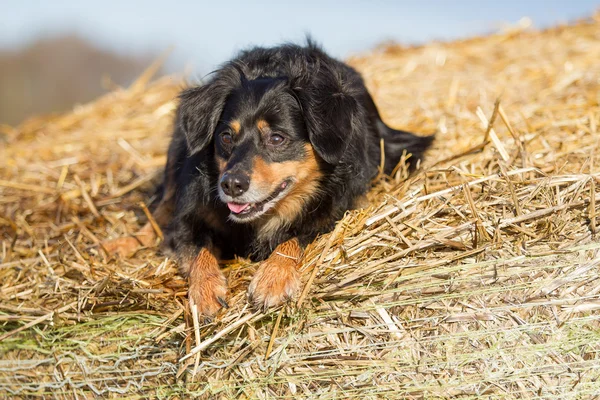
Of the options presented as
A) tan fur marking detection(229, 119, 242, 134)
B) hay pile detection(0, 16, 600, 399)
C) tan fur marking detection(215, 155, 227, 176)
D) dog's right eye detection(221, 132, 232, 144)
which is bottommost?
hay pile detection(0, 16, 600, 399)

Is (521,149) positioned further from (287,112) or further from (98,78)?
(98,78)

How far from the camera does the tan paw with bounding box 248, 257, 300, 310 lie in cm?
307

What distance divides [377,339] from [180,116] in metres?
1.96

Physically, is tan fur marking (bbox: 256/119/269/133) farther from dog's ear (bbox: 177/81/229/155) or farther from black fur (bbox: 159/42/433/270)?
dog's ear (bbox: 177/81/229/155)

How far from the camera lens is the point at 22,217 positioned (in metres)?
4.91

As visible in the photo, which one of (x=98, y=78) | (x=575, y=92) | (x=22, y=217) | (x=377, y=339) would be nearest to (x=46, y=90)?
(x=98, y=78)

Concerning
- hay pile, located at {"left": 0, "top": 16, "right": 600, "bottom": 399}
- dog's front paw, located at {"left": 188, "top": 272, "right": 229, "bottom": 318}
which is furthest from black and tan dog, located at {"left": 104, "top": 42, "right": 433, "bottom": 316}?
hay pile, located at {"left": 0, "top": 16, "right": 600, "bottom": 399}

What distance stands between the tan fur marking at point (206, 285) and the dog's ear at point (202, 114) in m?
0.73

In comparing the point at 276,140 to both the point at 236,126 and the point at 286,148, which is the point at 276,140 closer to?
the point at 286,148

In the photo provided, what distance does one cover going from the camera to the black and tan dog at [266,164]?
3.44 m

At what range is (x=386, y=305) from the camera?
3.01 metres

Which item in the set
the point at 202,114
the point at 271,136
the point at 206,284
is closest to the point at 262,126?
the point at 271,136

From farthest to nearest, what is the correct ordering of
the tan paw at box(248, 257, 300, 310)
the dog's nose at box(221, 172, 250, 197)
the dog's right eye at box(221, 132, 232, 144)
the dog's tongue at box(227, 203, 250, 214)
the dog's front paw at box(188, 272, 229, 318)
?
the dog's right eye at box(221, 132, 232, 144) → the dog's tongue at box(227, 203, 250, 214) → the dog's nose at box(221, 172, 250, 197) → the dog's front paw at box(188, 272, 229, 318) → the tan paw at box(248, 257, 300, 310)

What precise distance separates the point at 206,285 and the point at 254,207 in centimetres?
56
